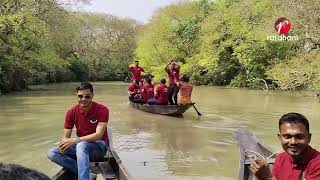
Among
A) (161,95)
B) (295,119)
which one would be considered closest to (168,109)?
(161,95)

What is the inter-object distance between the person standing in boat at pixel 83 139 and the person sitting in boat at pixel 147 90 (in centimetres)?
967

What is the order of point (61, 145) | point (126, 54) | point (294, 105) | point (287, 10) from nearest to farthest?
point (61, 145)
point (287, 10)
point (294, 105)
point (126, 54)

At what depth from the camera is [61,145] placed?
5480 millimetres

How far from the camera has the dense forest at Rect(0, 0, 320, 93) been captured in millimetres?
16203

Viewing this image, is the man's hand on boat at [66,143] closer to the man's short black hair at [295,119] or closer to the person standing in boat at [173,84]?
the man's short black hair at [295,119]

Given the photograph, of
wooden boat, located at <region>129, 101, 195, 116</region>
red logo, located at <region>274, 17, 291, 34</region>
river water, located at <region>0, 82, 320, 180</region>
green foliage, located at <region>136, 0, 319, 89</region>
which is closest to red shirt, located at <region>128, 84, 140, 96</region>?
river water, located at <region>0, 82, 320, 180</region>

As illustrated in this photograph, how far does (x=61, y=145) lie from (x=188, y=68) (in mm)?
29323

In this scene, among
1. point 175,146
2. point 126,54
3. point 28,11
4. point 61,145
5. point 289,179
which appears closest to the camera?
point 289,179

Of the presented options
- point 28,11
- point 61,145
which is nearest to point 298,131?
point 61,145

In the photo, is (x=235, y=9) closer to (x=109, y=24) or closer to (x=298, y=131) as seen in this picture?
(x=109, y=24)

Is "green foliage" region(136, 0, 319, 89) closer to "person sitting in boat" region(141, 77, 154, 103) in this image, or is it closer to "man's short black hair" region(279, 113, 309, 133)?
"person sitting in boat" region(141, 77, 154, 103)

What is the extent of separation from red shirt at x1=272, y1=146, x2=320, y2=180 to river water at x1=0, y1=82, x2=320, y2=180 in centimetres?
449

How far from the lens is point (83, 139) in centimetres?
554

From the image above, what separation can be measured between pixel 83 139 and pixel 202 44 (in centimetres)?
2835
